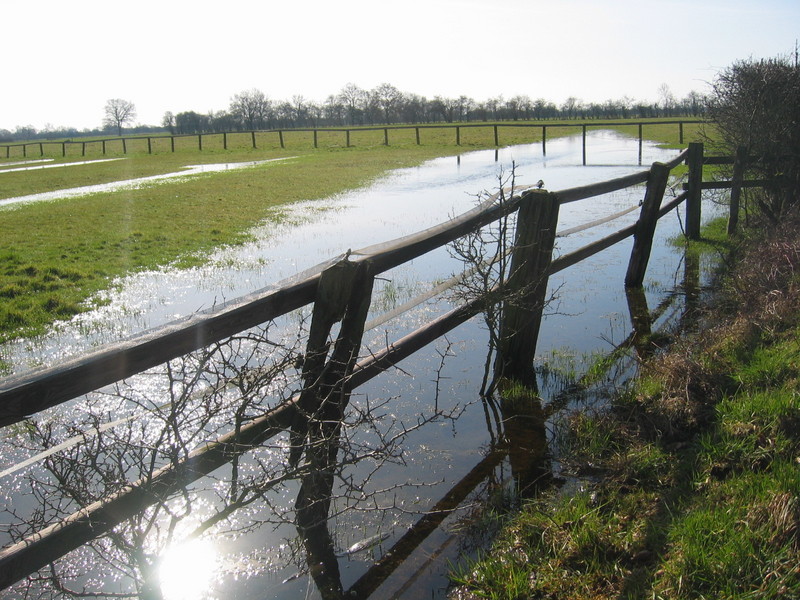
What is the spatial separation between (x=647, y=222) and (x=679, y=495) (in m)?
4.99

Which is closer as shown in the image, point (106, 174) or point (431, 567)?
point (431, 567)

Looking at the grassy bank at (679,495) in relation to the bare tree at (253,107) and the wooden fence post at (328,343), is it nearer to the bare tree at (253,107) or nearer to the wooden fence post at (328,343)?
the wooden fence post at (328,343)

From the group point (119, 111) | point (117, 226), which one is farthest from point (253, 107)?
point (117, 226)

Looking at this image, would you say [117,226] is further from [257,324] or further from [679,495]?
[679,495]

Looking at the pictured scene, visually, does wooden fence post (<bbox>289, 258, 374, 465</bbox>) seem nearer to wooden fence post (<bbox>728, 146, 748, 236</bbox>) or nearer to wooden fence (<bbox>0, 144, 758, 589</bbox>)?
wooden fence (<bbox>0, 144, 758, 589</bbox>)

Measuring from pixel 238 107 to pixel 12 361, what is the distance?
11807 centimetres

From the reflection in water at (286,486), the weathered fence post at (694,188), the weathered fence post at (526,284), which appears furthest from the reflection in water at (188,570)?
the weathered fence post at (694,188)

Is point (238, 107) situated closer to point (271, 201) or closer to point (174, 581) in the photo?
point (271, 201)

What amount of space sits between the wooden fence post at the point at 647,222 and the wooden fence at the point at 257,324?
3171 mm

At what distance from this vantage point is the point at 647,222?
7527 mm

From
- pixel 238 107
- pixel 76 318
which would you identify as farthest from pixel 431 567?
pixel 238 107

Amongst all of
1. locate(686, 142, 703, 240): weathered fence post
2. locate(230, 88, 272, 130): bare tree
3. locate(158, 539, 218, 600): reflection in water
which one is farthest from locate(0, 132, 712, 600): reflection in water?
locate(230, 88, 272, 130): bare tree

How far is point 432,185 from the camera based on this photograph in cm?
1988

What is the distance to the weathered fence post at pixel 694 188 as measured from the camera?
9.70 metres
